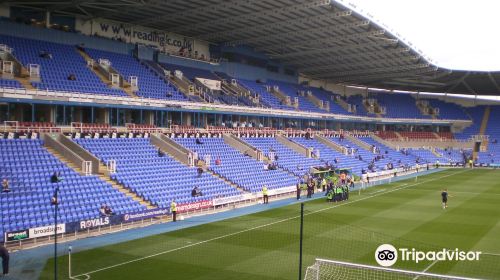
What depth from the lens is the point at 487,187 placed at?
45531 mm

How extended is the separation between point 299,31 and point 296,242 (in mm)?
33137

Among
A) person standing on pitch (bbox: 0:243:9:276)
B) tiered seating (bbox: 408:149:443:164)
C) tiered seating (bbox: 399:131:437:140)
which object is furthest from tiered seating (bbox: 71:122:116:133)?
tiered seating (bbox: 399:131:437:140)

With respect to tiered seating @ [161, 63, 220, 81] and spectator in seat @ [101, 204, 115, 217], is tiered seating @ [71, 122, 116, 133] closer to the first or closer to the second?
spectator in seat @ [101, 204, 115, 217]

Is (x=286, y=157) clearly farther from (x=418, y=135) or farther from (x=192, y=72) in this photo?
(x=418, y=135)

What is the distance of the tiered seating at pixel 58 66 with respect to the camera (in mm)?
34906

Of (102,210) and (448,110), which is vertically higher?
(448,110)

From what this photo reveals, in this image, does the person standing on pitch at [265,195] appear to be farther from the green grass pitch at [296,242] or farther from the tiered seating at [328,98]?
the tiered seating at [328,98]

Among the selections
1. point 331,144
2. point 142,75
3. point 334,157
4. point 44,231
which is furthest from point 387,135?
point 44,231

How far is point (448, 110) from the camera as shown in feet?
291

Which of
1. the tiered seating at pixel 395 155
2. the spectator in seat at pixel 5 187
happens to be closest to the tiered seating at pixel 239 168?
the spectator in seat at pixel 5 187

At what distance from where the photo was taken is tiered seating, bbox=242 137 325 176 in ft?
155

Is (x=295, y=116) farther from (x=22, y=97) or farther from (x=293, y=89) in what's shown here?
(x=22, y=97)

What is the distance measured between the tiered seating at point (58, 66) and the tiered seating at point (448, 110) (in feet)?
220

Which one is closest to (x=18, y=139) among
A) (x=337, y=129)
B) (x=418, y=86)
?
(x=337, y=129)
